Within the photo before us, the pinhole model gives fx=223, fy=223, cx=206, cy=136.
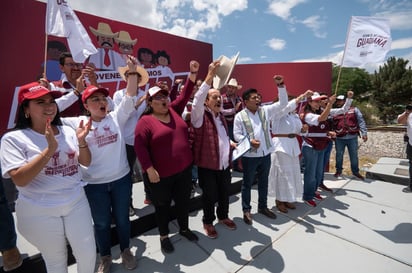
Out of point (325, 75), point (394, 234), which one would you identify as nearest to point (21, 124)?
point (394, 234)

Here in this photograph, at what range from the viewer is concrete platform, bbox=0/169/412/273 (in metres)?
2.43

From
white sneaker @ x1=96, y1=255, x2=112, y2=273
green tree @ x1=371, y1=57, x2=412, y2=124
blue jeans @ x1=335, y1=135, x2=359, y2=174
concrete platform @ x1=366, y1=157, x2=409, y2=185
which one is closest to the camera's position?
white sneaker @ x1=96, y1=255, x2=112, y2=273

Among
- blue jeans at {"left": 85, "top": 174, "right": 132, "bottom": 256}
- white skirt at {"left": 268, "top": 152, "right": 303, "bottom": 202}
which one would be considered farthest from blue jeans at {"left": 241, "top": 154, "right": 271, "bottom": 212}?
blue jeans at {"left": 85, "top": 174, "right": 132, "bottom": 256}

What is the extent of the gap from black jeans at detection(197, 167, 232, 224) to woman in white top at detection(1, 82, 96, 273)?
1470 millimetres

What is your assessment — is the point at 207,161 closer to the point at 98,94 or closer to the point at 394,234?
the point at 98,94

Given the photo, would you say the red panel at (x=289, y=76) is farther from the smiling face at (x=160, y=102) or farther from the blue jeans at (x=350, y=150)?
the smiling face at (x=160, y=102)

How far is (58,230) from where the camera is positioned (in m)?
1.57

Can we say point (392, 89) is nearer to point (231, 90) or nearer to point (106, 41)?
point (231, 90)

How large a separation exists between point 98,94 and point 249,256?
7.83 feet

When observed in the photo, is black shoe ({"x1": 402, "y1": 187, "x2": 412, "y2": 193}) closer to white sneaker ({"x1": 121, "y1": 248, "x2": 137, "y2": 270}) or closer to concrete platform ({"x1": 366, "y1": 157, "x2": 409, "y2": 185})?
concrete platform ({"x1": 366, "y1": 157, "x2": 409, "y2": 185})

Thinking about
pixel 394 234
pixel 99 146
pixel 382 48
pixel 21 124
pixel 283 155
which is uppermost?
pixel 382 48

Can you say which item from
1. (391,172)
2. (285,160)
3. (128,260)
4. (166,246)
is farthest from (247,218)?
(391,172)

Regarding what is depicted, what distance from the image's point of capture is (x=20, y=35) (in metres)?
3.30

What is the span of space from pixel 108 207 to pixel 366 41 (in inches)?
179
